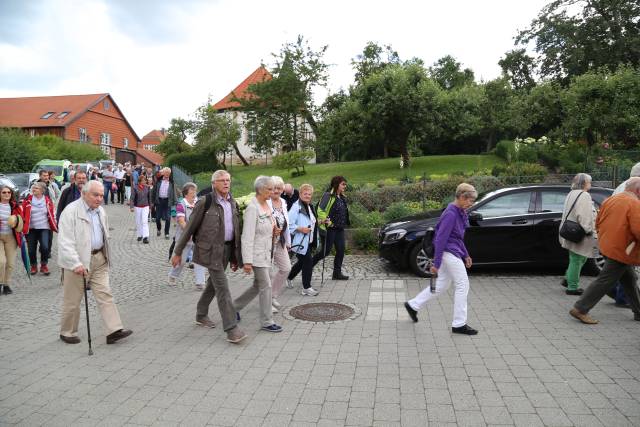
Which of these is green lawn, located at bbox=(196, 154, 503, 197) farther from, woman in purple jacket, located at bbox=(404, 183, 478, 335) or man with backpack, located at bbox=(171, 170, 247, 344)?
man with backpack, located at bbox=(171, 170, 247, 344)

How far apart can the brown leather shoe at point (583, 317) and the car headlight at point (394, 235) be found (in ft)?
11.1

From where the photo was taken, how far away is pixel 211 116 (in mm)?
45750

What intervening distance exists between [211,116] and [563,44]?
29.6 m

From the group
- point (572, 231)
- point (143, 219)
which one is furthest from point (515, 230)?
point (143, 219)

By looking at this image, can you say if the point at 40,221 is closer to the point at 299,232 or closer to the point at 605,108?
the point at 299,232

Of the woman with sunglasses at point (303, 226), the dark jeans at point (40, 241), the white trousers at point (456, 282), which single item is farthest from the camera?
the dark jeans at point (40, 241)

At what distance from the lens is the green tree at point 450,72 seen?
189 ft

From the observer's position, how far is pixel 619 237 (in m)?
→ 5.79

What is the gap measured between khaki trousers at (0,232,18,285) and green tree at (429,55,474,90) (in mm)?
53556

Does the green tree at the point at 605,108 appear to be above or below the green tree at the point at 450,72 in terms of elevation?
below

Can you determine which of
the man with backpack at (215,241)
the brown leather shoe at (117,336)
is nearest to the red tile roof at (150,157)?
the brown leather shoe at (117,336)

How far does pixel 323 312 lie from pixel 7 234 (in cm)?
553

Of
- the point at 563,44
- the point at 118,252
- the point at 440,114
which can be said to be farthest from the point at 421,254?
the point at 563,44

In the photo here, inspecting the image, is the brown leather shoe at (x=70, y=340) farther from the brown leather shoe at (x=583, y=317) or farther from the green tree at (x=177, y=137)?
the green tree at (x=177, y=137)
